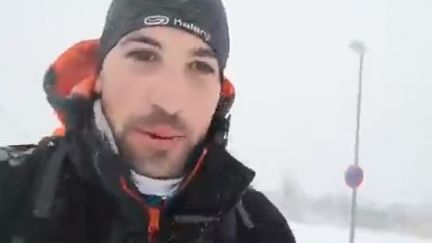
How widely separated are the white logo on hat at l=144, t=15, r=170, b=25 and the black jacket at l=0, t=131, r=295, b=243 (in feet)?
1.17

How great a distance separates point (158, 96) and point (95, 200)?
0.36m

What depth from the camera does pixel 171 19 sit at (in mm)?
2217

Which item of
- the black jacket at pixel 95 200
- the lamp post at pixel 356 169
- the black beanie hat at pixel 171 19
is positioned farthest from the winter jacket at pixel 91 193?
the lamp post at pixel 356 169

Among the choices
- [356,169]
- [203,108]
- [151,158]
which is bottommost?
[356,169]

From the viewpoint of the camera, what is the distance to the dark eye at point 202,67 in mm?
2211

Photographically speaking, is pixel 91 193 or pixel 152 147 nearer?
pixel 152 147

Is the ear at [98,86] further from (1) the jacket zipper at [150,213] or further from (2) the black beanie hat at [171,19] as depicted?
(1) the jacket zipper at [150,213]

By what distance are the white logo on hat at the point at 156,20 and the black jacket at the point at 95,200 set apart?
36 centimetres

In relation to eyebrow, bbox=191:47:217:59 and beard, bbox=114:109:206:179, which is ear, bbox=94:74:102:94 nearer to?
beard, bbox=114:109:206:179

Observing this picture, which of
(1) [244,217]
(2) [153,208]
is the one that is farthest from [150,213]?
(1) [244,217]

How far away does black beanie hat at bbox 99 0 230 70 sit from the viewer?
2.23 meters

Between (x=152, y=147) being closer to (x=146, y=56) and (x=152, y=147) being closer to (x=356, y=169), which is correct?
(x=146, y=56)

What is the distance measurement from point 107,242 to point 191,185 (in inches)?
10.8

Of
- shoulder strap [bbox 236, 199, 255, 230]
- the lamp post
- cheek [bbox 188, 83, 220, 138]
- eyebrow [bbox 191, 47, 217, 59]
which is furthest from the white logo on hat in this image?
the lamp post
